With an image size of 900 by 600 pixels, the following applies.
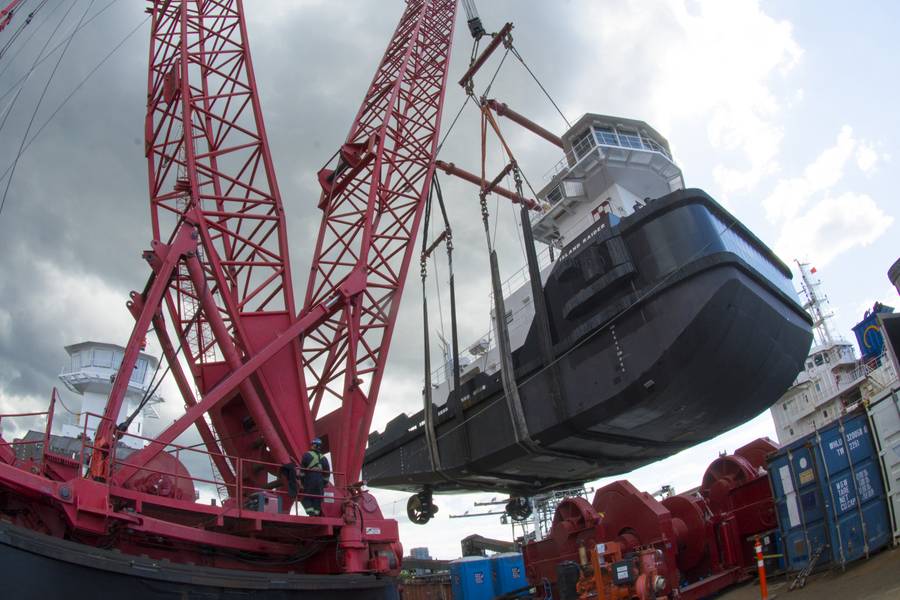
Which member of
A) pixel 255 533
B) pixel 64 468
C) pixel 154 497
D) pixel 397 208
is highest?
pixel 397 208

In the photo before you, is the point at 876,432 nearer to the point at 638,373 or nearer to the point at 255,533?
the point at 638,373

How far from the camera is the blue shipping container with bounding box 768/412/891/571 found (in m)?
7.17

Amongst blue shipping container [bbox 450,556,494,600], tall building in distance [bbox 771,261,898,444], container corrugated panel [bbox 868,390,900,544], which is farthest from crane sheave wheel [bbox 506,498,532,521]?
tall building in distance [bbox 771,261,898,444]

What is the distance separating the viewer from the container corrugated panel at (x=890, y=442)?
6969 mm

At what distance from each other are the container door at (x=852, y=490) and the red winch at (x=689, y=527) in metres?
1.46

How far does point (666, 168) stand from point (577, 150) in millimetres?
2657

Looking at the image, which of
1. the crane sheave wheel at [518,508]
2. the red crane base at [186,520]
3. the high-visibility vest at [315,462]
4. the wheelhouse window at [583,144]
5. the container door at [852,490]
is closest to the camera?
the red crane base at [186,520]

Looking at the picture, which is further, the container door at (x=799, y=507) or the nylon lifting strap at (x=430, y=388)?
the nylon lifting strap at (x=430, y=388)

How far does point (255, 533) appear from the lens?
804 centimetres

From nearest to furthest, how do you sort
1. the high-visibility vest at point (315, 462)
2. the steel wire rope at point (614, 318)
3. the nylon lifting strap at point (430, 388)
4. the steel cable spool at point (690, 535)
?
the high-visibility vest at point (315, 462)
the steel cable spool at point (690, 535)
the steel wire rope at point (614, 318)
the nylon lifting strap at point (430, 388)

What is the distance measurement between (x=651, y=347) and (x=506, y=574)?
871 centimetres

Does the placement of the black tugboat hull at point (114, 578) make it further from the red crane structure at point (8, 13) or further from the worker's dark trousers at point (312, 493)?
the red crane structure at point (8, 13)

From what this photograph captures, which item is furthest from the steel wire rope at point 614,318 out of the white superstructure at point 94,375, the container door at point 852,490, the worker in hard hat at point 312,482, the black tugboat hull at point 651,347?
the white superstructure at point 94,375

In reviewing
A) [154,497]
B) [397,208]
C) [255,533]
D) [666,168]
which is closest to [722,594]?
[255,533]
